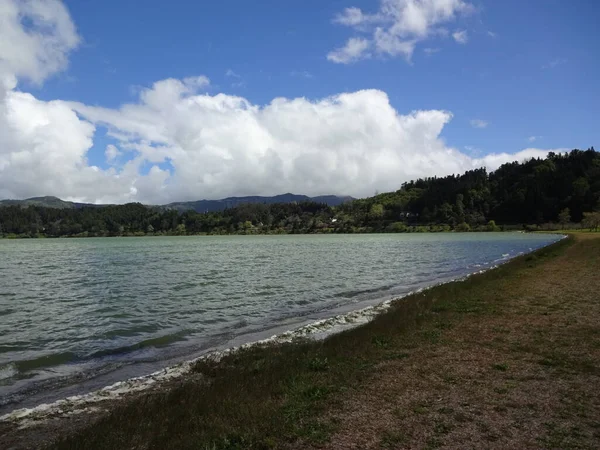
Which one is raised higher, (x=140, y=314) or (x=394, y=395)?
(x=394, y=395)

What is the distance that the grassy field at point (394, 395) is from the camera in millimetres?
8062

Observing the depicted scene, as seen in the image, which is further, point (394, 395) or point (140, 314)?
point (140, 314)

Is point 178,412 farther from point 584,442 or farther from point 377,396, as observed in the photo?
point 584,442

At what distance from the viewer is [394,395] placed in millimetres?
10188

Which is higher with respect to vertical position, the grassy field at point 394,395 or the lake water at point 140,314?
the grassy field at point 394,395

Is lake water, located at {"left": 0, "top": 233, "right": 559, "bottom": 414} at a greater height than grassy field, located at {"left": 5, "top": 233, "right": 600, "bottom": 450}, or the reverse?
grassy field, located at {"left": 5, "top": 233, "right": 600, "bottom": 450}

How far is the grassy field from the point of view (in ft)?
26.5

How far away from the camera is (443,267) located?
59.5 meters

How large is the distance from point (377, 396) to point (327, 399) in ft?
3.99

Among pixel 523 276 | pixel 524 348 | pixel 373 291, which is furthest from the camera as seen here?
pixel 373 291

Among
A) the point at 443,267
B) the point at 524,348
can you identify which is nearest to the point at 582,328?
the point at 524,348

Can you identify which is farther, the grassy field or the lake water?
the lake water

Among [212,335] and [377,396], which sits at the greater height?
[377,396]

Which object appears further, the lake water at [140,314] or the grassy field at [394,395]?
the lake water at [140,314]
